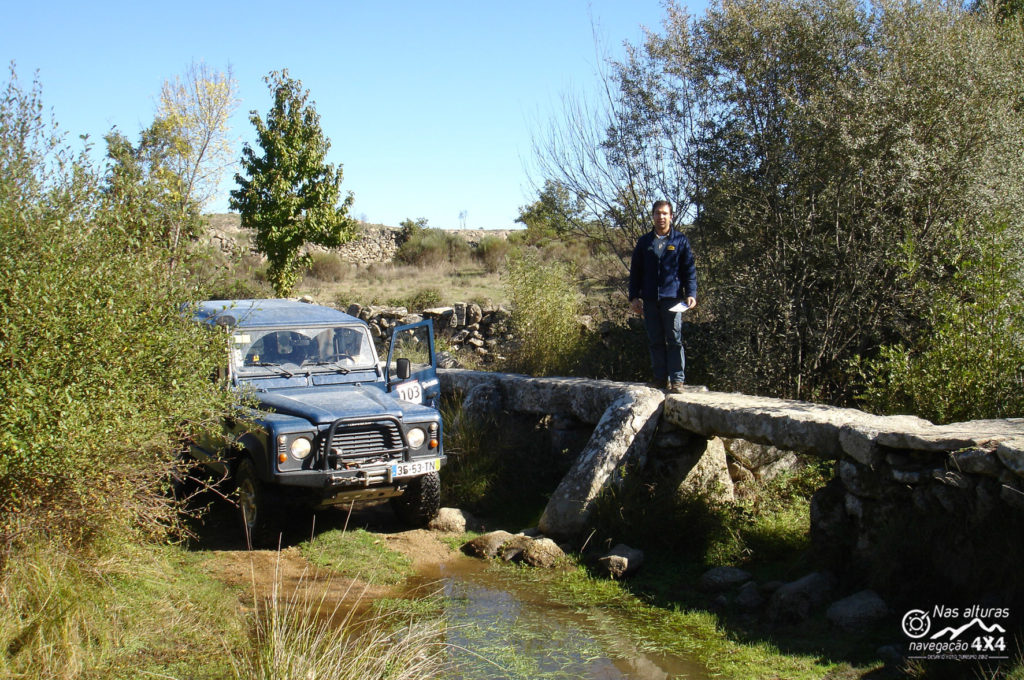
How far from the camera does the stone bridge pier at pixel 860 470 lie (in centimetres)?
438

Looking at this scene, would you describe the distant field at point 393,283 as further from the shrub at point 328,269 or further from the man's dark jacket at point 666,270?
the man's dark jacket at point 666,270

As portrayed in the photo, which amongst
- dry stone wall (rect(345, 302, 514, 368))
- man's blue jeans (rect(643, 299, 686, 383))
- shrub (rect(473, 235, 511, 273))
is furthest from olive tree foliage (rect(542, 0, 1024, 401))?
shrub (rect(473, 235, 511, 273))

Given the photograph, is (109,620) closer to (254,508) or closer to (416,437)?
(254,508)

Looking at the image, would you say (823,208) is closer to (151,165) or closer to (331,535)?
(331,535)

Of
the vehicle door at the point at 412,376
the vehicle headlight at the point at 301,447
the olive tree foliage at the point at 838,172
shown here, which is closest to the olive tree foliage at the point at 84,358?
the vehicle headlight at the point at 301,447

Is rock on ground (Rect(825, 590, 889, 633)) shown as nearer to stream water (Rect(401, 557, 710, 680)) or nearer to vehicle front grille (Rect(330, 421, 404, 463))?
stream water (Rect(401, 557, 710, 680))

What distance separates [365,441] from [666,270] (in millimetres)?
2877

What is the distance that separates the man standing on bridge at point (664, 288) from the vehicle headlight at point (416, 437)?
2.15 meters

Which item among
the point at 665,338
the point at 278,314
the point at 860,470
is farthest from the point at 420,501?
the point at 860,470

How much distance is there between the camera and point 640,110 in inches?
389

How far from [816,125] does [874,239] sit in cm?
119

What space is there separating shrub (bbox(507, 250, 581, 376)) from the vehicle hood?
3549 millimetres

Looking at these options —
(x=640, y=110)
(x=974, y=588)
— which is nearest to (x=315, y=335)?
(x=640, y=110)

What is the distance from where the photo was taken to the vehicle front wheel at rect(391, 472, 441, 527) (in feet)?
22.7
